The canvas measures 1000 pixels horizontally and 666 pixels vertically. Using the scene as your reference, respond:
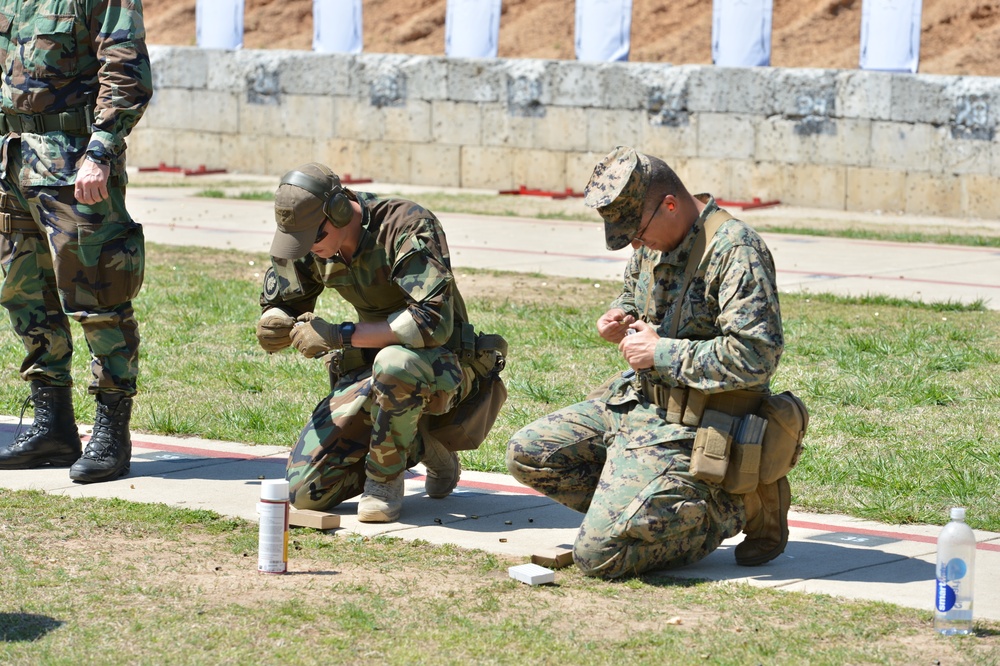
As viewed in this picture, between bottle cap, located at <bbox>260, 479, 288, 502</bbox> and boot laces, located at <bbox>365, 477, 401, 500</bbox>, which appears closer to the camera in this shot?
bottle cap, located at <bbox>260, 479, 288, 502</bbox>

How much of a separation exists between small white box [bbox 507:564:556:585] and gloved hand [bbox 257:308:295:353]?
4.41 feet

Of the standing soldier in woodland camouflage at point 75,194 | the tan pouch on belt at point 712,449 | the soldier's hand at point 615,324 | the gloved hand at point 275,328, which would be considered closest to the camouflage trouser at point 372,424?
the gloved hand at point 275,328

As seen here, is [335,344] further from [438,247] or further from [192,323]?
[192,323]

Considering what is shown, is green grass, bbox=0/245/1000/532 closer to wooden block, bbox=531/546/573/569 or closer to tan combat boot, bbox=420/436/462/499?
tan combat boot, bbox=420/436/462/499

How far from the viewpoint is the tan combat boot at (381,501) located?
18.3 ft

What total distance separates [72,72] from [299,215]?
55.2 inches

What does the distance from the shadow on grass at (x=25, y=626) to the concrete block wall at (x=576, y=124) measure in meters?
13.7

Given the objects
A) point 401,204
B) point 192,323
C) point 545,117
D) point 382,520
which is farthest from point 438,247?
point 545,117

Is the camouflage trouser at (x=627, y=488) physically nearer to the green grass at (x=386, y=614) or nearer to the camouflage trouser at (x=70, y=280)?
the green grass at (x=386, y=614)

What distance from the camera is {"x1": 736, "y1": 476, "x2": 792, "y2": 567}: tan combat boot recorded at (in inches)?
199

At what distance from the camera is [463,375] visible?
5.71m

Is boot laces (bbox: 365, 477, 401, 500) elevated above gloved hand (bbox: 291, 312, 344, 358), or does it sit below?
below

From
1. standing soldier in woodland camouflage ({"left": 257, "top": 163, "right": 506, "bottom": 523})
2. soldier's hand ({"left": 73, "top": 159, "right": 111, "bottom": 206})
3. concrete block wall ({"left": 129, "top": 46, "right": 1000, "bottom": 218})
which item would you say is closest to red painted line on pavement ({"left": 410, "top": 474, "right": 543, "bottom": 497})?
standing soldier in woodland camouflage ({"left": 257, "top": 163, "right": 506, "bottom": 523})

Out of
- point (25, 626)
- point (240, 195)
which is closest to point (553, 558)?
point (25, 626)
